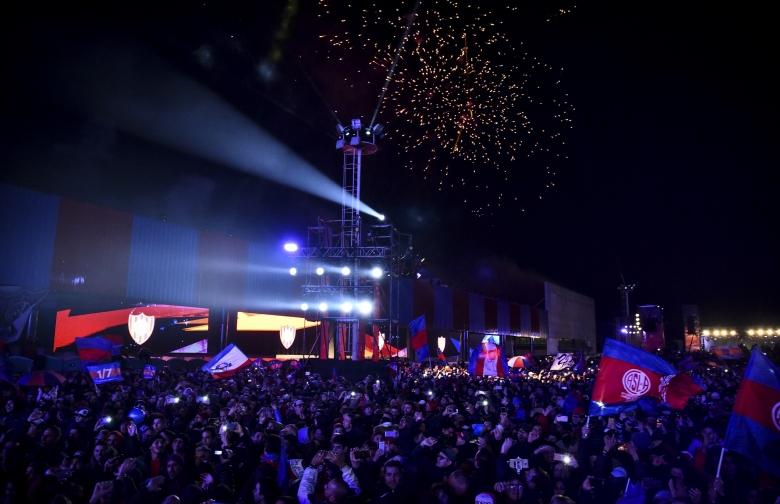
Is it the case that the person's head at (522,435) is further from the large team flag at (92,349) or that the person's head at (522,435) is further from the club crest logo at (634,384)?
the large team flag at (92,349)

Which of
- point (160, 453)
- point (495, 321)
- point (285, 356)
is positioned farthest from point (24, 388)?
point (495, 321)

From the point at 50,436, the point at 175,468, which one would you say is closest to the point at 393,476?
the point at 175,468

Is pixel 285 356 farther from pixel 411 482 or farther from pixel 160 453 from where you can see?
pixel 411 482

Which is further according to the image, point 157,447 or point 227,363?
point 227,363

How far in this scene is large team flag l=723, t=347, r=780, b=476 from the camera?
18.7ft

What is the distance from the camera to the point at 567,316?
215 ft

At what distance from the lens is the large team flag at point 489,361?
56.4 ft

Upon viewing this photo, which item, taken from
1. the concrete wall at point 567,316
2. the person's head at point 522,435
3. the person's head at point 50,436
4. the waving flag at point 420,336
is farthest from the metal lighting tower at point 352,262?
the concrete wall at point 567,316

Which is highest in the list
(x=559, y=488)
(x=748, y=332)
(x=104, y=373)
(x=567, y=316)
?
(x=567, y=316)

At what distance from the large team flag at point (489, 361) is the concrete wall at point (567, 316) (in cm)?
4298

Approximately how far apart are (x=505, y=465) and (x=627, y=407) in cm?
247

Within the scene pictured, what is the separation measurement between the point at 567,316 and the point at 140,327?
50303 millimetres

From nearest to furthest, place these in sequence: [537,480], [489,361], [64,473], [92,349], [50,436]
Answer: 1. [537,480]
2. [64,473]
3. [50,436]
4. [92,349]
5. [489,361]

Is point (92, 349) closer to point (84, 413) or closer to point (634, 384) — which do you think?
point (84, 413)
